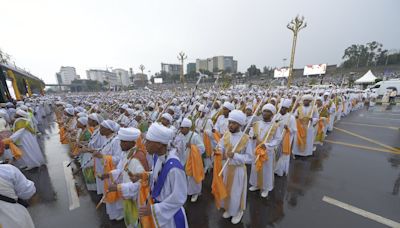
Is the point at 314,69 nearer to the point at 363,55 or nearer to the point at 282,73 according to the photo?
the point at 282,73

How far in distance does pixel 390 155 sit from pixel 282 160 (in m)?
4.85

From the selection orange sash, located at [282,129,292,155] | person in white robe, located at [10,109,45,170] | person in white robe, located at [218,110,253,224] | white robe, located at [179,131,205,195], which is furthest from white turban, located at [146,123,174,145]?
person in white robe, located at [10,109,45,170]

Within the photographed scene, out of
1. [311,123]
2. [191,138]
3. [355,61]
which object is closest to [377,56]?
[355,61]

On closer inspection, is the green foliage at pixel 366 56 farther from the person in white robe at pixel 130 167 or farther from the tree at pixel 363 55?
the person in white robe at pixel 130 167

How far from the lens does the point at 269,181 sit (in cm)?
460

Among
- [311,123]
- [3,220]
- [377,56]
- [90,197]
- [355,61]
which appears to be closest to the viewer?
[3,220]

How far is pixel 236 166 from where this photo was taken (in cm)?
364

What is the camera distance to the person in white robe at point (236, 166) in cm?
353

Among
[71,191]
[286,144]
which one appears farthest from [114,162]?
[286,144]

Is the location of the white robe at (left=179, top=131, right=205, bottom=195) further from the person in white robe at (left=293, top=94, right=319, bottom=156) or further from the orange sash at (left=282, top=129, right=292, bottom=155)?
the person in white robe at (left=293, top=94, right=319, bottom=156)

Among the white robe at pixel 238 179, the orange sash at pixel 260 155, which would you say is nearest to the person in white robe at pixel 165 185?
the white robe at pixel 238 179

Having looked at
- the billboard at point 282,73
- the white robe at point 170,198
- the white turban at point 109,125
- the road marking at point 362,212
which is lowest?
the road marking at point 362,212

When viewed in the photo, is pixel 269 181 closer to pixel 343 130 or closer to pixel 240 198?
pixel 240 198

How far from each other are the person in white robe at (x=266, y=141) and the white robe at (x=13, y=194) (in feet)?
13.3
